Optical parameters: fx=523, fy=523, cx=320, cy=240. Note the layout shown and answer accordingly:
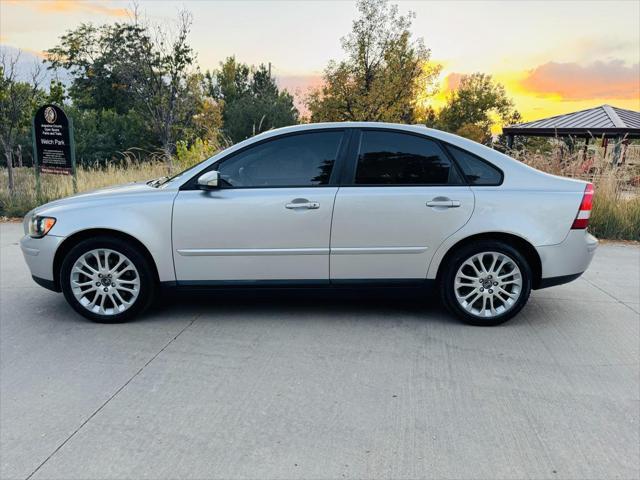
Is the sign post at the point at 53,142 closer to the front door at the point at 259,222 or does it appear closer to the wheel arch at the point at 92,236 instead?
the wheel arch at the point at 92,236

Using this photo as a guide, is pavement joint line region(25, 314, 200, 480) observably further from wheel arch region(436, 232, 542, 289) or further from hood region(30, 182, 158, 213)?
wheel arch region(436, 232, 542, 289)

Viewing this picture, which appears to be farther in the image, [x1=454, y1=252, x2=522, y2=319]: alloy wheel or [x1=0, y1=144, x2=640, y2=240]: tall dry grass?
[x1=0, y1=144, x2=640, y2=240]: tall dry grass

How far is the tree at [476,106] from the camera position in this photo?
205 ft

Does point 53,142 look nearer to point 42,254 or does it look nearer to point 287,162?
point 42,254

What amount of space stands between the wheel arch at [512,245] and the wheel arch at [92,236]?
2.42 metres

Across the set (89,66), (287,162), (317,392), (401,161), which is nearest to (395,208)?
(401,161)

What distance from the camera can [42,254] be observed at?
14.5 feet

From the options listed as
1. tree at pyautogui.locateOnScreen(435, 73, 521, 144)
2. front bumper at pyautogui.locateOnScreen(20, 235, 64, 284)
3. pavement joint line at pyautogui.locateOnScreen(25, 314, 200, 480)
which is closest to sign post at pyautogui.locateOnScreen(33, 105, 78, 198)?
front bumper at pyautogui.locateOnScreen(20, 235, 64, 284)

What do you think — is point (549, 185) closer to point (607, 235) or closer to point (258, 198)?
point (258, 198)

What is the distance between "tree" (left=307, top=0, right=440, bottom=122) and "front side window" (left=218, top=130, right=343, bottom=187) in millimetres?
28182

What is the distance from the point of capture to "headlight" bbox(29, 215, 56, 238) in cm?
439

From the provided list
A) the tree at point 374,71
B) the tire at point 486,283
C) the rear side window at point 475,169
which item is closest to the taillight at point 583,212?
the tire at point 486,283

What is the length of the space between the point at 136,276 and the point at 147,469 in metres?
2.16

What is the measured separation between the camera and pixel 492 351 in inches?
155
